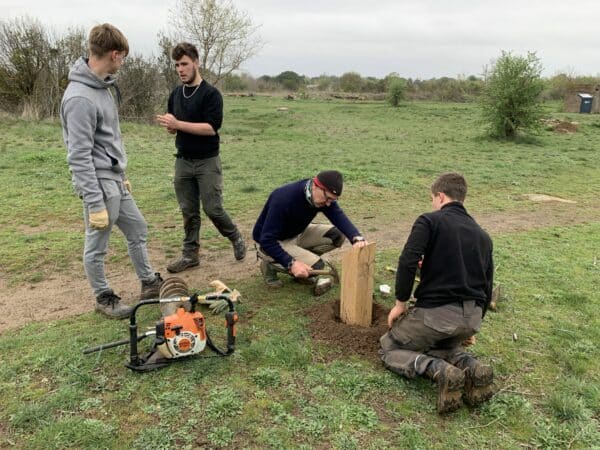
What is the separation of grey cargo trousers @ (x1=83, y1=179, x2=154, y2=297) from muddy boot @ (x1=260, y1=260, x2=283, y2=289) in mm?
1163

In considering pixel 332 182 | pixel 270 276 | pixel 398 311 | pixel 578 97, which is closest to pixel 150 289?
pixel 270 276

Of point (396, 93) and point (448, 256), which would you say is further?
point (396, 93)

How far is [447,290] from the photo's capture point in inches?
126

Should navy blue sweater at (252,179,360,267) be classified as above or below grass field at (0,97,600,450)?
above

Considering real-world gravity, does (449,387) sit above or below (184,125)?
below

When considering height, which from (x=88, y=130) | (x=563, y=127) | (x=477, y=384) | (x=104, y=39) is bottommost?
(x=477, y=384)

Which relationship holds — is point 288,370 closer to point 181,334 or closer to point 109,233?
point 181,334

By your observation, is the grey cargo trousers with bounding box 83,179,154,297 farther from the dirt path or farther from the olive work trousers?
the olive work trousers

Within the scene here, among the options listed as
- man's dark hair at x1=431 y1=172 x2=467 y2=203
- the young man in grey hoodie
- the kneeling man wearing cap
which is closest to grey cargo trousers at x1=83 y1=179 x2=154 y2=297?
the young man in grey hoodie

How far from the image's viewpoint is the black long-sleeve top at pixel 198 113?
4.82 m

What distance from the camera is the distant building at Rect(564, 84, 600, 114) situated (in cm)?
3434

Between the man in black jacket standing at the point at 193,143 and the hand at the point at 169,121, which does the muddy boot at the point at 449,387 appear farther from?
the hand at the point at 169,121

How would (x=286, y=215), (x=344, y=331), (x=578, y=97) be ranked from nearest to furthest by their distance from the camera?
(x=344, y=331) → (x=286, y=215) → (x=578, y=97)

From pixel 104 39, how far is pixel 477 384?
3705 mm
